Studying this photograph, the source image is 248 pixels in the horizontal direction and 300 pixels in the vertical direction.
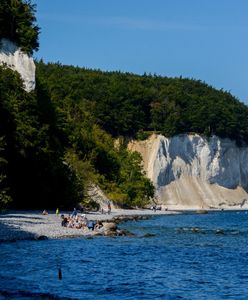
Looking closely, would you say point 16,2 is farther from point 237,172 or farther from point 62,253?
point 237,172

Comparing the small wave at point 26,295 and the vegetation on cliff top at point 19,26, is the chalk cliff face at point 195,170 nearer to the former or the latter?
the vegetation on cliff top at point 19,26

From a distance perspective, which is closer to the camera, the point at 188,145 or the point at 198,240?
the point at 198,240

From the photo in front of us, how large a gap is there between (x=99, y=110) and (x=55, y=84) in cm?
1543

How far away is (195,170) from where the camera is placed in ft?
474

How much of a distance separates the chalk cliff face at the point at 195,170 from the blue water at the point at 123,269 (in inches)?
3616

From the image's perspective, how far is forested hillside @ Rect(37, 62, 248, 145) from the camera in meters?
138

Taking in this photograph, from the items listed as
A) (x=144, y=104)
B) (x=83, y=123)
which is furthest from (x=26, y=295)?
(x=144, y=104)

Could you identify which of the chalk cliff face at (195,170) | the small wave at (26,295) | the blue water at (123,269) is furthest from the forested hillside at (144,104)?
the small wave at (26,295)

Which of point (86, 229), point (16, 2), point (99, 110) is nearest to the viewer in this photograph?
point (86, 229)

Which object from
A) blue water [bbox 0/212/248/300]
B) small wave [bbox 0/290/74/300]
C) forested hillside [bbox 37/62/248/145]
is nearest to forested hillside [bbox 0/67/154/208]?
blue water [bbox 0/212/248/300]

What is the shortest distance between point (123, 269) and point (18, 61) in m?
51.8

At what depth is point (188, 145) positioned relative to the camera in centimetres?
14325

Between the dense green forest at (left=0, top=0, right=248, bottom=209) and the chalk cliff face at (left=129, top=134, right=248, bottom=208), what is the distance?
2651mm

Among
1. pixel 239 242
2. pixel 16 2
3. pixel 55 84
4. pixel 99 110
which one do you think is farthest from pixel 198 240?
pixel 99 110
